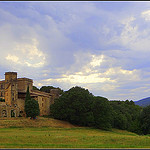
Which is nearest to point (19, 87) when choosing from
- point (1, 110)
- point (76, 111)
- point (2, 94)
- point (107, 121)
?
point (2, 94)

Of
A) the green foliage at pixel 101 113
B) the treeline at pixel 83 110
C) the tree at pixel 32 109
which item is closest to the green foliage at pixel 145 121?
the treeline at pixel 83 110

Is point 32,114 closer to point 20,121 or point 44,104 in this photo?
point 20,121

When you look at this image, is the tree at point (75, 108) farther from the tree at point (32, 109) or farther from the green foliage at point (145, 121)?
the green foliage at point (145, 121)

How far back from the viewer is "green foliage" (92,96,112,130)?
58281 millimetres

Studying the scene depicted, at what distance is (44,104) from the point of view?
71.6 metres

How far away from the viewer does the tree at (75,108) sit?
A: 5816cm

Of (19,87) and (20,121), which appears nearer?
(20,121)

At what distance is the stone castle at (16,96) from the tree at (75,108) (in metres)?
9.42

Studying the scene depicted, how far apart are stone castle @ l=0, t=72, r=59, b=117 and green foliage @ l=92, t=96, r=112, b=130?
740 inches

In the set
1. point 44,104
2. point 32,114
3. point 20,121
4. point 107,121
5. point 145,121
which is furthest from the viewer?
point 44,104

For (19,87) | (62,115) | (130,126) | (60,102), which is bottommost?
(130,126)

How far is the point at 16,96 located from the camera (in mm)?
65375

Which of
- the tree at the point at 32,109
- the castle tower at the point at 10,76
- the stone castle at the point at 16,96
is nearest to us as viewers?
the tree at the point at 32,109

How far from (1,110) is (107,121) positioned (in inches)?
1133
